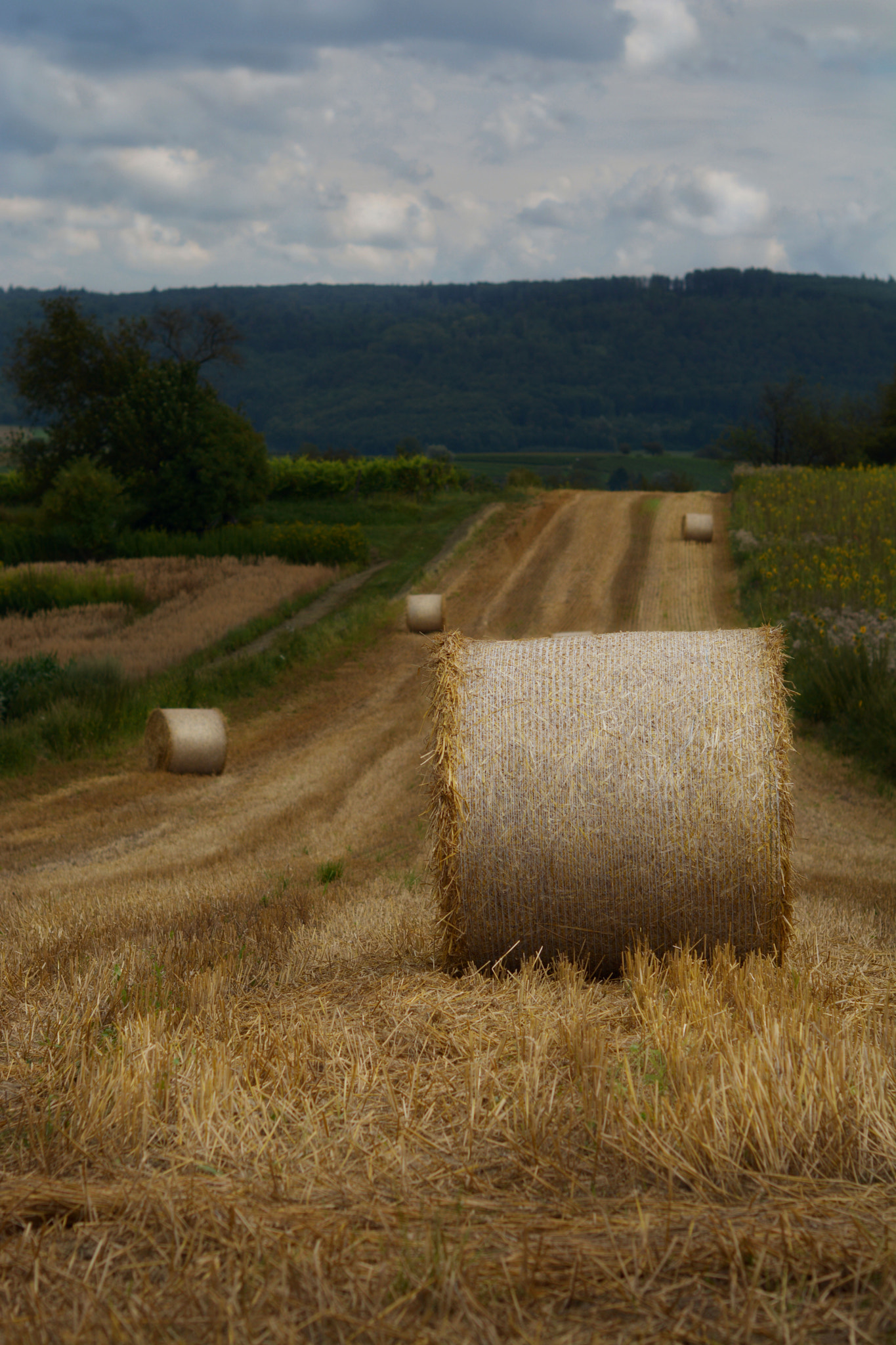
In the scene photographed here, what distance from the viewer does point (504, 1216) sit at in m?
2.49

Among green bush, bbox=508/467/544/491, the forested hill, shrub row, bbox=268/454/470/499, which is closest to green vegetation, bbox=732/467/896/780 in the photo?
green bush, bbox=508/467/544/491

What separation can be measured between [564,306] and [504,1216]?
666ft

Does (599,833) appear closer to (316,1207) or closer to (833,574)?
(316,1207)

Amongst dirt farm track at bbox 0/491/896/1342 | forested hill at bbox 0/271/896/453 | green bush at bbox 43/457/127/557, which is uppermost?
forested hill at bbox 0/271/896/453

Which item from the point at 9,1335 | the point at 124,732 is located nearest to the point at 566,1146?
the point at 9,1335

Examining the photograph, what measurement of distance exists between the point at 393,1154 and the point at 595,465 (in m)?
113

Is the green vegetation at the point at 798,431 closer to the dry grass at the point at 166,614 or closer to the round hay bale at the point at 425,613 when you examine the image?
the dry grass at the point at 166,614

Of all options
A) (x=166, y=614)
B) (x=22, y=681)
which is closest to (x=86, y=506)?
(x=166, y=614)

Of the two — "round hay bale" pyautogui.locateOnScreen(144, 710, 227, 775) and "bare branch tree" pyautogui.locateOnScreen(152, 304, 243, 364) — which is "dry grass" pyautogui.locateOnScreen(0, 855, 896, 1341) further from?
"bare branch tree" pyautogui.locateOnScreen(152, 304, 243, 364)

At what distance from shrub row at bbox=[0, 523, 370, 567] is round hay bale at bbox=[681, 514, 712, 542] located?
8670 mm

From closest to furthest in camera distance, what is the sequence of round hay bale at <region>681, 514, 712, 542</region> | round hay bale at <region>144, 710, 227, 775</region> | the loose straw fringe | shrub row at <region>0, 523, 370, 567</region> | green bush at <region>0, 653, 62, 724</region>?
the loose straw fringe, round hay bale at <region>144, 710, 227, 775</region>, green bush at <region>0, 653, 62, 724</region>, round hay bale at <region>681, 514, 712, 542</region>, shrub row at <region>0, 523, 370, 567</region>

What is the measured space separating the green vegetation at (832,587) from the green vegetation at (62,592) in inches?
558

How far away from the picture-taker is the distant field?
89875mm

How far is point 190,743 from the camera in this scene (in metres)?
13.4
